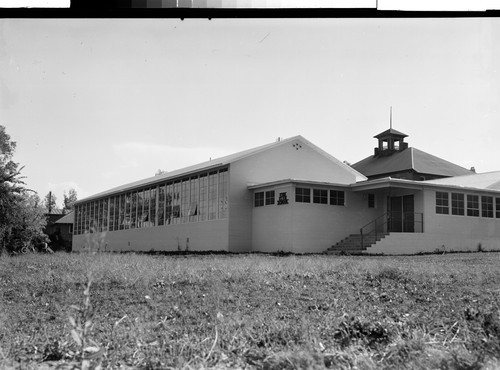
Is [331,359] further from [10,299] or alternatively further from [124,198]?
[124,198]

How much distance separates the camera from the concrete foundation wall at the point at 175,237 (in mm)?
23953

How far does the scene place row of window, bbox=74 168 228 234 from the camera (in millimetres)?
24656

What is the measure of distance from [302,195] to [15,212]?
33.6ft

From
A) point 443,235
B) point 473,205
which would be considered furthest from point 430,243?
point 473,205

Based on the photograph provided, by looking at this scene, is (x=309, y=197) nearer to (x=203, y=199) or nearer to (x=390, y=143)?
(x=203, y=199)

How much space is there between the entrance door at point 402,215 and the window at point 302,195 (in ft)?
11.0

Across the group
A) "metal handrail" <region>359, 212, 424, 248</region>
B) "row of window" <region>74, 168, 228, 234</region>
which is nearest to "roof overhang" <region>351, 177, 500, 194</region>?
"metal handrail" <region>359, 212, 424, 248</region>

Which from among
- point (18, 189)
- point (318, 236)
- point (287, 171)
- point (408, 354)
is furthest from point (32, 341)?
point (287, 171)

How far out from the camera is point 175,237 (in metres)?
26.9

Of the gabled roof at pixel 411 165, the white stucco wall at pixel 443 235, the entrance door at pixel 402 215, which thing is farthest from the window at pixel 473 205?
the gabled roof at pixel 411 165

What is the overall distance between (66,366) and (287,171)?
68.5ft

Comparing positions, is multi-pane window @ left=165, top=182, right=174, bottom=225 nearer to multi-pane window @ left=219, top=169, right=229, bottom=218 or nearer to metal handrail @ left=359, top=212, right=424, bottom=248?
multi-pane window @ left=219, top=169, right=229, bottom=218

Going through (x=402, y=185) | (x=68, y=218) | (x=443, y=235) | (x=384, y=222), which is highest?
(x=402, y=185)

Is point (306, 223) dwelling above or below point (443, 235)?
above
